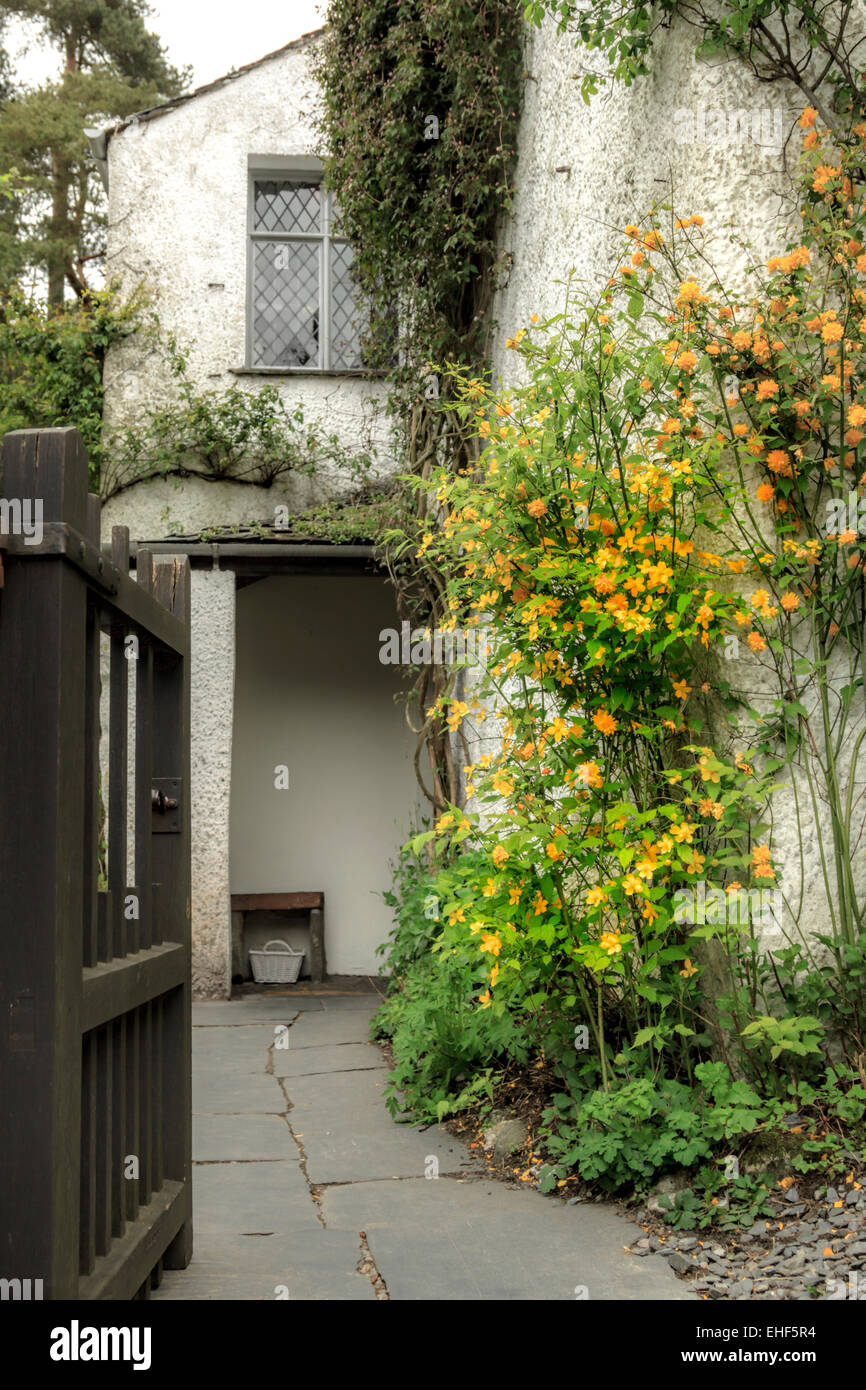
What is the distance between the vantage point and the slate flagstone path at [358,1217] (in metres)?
2.82

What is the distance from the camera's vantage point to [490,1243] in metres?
3.13

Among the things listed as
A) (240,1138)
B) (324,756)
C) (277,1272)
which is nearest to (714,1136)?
(277,1272)

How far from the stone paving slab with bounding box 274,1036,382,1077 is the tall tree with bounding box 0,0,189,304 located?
400 inches

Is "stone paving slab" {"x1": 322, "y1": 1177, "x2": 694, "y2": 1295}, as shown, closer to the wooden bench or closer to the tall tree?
the wooden bench

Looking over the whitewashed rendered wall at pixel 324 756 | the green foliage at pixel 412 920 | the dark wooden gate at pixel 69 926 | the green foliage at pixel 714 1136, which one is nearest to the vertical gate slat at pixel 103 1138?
the dark wooden gate at pixel 69 926

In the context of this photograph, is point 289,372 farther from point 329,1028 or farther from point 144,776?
point 144,776

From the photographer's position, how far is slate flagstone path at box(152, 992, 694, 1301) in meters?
2.82

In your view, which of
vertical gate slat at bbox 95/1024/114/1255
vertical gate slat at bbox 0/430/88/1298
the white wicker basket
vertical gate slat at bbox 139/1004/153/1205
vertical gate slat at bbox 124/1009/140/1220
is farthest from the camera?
the white wicker basket

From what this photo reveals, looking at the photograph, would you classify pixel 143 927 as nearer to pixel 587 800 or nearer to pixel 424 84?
pixel 587 800

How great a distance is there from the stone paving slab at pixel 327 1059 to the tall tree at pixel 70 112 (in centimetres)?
1015

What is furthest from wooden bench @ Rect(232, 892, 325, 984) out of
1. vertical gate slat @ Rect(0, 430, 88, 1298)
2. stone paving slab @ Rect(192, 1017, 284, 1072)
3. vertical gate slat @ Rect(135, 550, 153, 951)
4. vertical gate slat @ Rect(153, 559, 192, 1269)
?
vertical gate slat @ Rect(0, 430, 88, 1298)

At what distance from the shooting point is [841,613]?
3.48m

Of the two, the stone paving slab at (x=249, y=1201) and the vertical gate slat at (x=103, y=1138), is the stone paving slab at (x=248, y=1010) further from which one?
the vertical gate slat at (x=103, y=1138)

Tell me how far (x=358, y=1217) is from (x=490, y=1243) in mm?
493
